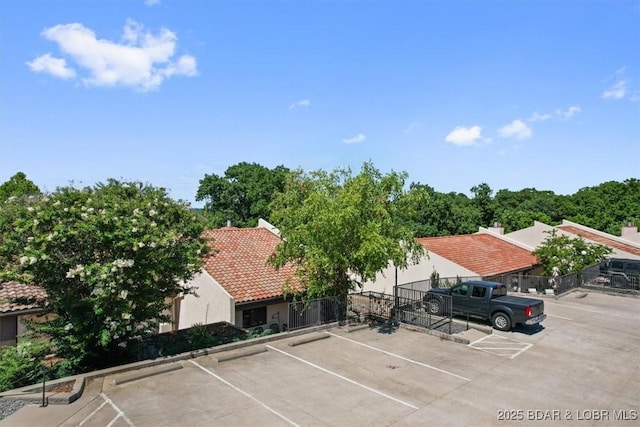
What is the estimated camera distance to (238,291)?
17609mm

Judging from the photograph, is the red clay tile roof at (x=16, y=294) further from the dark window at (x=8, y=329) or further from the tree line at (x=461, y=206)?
the tree line at (x=461, y=206)

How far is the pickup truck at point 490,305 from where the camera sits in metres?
16.2

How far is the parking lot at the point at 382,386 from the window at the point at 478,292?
1.96 m

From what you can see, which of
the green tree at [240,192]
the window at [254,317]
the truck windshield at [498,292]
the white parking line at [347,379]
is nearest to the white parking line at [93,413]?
the white parking line at [347,379]

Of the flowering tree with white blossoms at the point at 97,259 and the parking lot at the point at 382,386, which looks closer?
the parking lot at the point at 382,386

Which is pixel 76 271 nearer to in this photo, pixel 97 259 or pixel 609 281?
pixel 97 259

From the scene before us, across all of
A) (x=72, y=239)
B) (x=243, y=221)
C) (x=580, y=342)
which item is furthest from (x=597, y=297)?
(x=243, y=221)

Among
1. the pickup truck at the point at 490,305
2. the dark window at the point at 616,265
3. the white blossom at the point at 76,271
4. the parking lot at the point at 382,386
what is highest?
the white blossom at the point at 76,271

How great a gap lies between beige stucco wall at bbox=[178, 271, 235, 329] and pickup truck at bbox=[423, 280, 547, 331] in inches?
336

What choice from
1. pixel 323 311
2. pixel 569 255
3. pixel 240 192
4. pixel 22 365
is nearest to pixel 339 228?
pixel 323 311

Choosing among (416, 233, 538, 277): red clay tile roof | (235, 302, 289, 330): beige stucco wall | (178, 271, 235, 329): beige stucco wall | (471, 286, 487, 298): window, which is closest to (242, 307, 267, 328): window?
(235, 302, 289, 330): beige stucco wall

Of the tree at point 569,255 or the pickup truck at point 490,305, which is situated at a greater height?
the tree at point 569,255

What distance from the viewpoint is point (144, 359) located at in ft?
41.8

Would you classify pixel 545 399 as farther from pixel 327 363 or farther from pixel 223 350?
pixel 223 350
